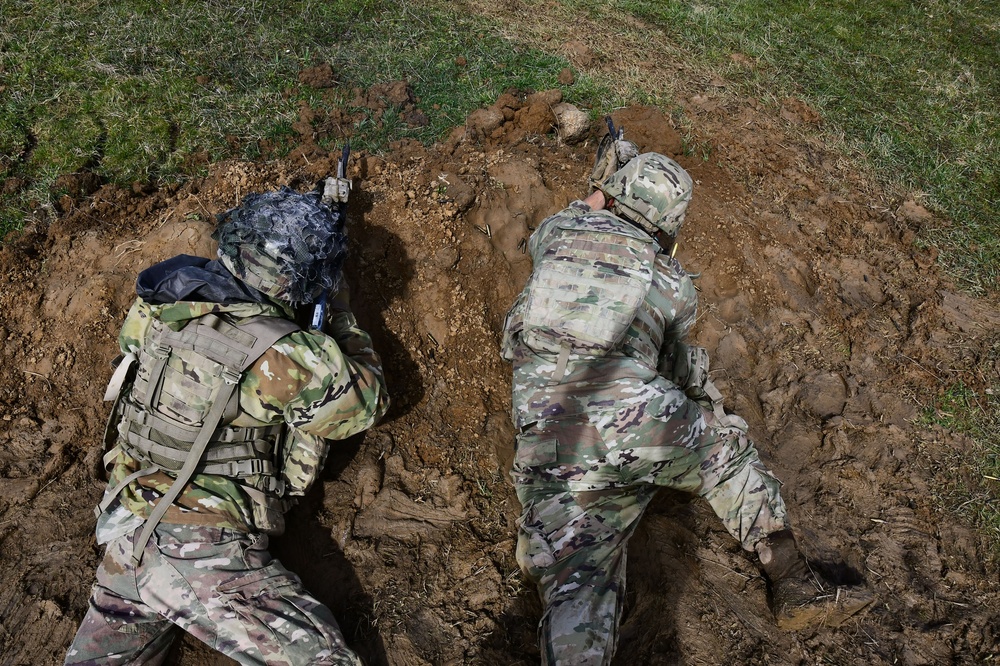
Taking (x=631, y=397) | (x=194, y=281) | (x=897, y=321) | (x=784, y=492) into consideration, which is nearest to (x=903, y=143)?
(x=897, y=321)

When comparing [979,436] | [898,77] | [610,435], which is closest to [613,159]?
[610,435]

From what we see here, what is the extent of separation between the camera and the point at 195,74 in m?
5.25

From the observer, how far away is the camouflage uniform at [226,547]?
290cm

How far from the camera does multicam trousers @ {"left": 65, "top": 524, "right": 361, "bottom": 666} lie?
288cm

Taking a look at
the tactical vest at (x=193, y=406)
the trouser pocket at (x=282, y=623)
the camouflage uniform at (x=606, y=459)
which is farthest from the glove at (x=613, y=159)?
the trouser pocket at (x=282, y=623)

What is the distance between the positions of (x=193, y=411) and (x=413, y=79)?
11.6 ft

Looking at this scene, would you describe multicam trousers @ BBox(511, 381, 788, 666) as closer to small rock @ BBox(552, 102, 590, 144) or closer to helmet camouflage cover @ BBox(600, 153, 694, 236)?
helmet camouflage cover @ BBox(600, 153, 694, 236)

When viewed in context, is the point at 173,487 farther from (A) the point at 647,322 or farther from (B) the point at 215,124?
(B) the point at 215,124

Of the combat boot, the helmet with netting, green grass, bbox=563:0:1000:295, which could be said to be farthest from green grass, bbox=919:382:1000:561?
the helmet with netting

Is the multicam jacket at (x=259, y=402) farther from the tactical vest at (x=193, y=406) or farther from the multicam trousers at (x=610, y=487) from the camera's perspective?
the multicam trousers at (x=610, y=487)

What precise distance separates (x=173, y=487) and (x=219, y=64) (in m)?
3.68

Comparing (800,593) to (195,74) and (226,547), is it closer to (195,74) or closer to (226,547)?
(226,547)

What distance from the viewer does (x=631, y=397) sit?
138 inches

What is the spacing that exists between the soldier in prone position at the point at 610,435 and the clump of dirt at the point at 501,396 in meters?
0.23
